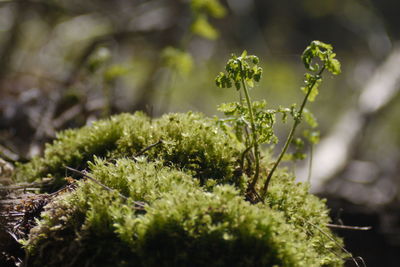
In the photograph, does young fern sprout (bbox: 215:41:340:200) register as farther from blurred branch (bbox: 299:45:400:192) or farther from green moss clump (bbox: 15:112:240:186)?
blurred branch (bbox: 299:45:400:192)

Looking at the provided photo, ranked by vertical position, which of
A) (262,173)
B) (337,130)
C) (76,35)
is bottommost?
(262,173)

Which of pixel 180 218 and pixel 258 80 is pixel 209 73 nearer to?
pixel 258 80

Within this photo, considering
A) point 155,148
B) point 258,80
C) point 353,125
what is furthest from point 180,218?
point 353,125

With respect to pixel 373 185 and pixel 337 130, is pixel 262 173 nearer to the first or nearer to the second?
pixel 373 185

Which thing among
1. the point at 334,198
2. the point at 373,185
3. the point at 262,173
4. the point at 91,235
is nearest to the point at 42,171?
the point at 91,235

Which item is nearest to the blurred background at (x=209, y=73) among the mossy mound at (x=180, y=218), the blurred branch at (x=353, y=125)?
the blurred branch at (x=353, y=125)

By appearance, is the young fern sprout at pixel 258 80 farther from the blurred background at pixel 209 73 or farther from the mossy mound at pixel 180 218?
the blurred background at pixel 209 73
